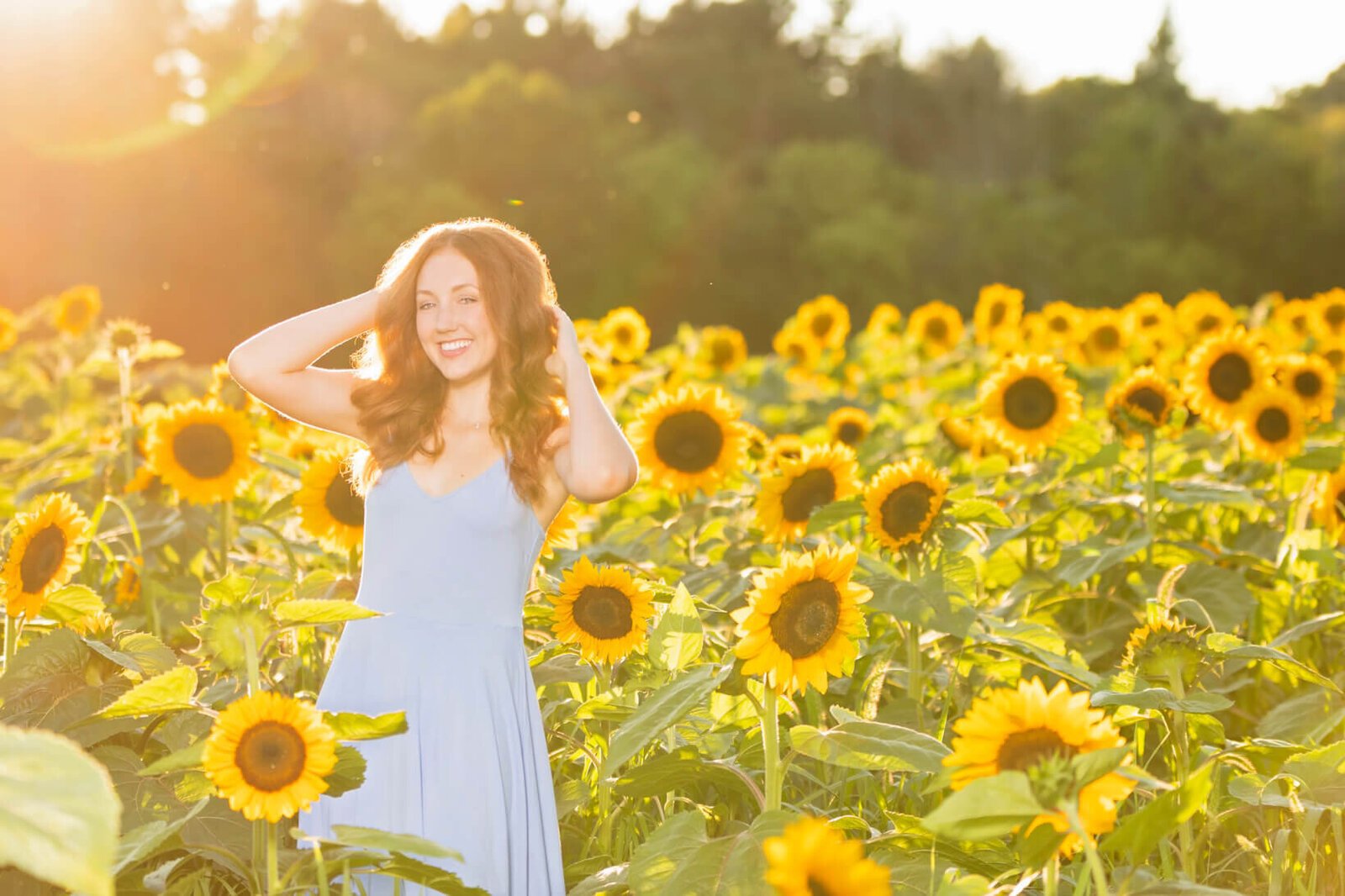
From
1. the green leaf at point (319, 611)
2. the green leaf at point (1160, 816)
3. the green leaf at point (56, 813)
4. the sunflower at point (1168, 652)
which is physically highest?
the green leaf at point (319, 611)

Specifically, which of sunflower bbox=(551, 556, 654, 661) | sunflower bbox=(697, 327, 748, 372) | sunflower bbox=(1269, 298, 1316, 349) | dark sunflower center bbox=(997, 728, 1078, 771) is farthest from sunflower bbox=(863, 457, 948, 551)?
sunflower bbox=(1269, 298, 1316, 349)

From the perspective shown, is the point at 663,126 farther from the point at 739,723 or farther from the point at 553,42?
the point at 739,723

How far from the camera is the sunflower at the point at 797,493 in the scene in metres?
3.77

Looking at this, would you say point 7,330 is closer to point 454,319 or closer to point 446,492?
point 454,319

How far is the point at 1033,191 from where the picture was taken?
100ft

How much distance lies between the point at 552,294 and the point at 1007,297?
726cm

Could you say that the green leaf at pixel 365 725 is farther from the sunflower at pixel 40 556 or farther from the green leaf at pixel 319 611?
the sunflower at pixel 40 556

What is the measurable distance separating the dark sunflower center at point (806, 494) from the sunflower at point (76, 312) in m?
5.42

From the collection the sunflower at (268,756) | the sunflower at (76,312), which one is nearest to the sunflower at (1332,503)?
the sunflower at (268,756)

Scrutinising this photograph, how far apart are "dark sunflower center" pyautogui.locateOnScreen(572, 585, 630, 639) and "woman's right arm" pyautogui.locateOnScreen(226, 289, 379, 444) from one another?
0.61 meters

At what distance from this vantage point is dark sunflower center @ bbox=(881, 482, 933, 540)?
3.18 metres

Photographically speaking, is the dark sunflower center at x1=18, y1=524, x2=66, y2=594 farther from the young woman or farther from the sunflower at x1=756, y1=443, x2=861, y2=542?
the sunflower at x1=756, y1=443, x2=861, y2=542

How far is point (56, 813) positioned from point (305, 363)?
187 centimetres

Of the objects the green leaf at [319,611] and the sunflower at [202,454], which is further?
the sunflower at [202,454]
